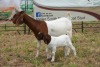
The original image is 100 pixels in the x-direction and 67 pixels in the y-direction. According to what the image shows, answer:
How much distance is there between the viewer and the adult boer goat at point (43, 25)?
987cm

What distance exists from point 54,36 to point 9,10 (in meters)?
5.59

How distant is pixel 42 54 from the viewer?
10.7 meters

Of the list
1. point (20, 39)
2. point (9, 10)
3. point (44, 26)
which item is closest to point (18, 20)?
point (44, 26)

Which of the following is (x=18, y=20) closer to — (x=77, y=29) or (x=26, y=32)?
(x=26, y=32)

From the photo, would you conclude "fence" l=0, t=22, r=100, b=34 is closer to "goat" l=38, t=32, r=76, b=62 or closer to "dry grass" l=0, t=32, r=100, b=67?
"dry grass" l=0, t=32, r=100, b=67

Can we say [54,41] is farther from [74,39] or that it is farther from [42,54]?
[74,39]

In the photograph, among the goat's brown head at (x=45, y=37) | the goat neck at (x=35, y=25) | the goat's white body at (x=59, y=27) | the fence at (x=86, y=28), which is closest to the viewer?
the goat's brown head at (x=45, y=37)

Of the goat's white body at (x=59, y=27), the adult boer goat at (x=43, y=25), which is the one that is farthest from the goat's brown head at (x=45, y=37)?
the goat's white body at (x=59, y=27)

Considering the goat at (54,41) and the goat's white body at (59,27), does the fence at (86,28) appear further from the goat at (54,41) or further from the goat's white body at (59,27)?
the goat at (54,41)

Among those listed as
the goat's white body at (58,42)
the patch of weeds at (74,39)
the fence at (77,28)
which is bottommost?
the fence at (77,28)

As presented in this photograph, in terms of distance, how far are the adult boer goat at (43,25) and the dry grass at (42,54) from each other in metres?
0.64

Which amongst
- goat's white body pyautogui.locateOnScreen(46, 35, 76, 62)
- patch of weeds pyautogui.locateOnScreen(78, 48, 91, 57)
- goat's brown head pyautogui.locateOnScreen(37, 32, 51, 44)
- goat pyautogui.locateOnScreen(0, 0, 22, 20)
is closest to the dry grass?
patch of weeds pyautogui.locateOnScreen(78, 48, 91, 57)

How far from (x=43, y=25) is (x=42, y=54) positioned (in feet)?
3.65

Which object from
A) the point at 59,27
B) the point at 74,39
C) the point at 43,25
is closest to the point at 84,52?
the point at 59,27
